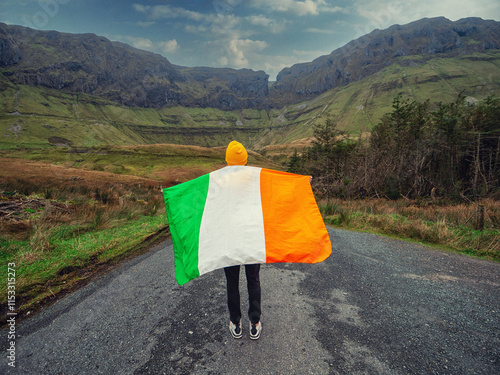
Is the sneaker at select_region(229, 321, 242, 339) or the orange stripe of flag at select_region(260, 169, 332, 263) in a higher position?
the orange stripe of flag at select_region(260, 169, 332, 263)

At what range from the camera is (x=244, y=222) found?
8.48 ft

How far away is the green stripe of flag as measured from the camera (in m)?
2.52

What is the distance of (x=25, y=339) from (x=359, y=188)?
15.5 meters

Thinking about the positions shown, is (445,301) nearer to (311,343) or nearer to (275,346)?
(311,343)

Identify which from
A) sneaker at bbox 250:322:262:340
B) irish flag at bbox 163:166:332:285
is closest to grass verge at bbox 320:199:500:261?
irish flag at bbox 163:166:332:285

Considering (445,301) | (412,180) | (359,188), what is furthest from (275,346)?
(412,180)

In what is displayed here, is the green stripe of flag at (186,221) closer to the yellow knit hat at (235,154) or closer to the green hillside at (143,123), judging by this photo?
the yellow knit hat at (235,154)

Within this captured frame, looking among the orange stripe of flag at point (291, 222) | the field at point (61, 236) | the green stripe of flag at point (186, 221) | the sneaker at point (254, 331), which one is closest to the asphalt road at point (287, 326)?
the sneaker at point (254, 331)

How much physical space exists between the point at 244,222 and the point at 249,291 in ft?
3.18

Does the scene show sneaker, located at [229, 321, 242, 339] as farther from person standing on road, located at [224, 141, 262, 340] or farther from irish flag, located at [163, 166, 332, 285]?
irish flag, located at [163, 166, 332, 285]

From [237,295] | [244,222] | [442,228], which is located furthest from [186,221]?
[442,228]

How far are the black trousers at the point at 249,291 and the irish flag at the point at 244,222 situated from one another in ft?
1.17

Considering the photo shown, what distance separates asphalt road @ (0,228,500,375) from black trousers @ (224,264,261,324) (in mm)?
348

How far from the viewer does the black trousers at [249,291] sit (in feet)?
8.91
